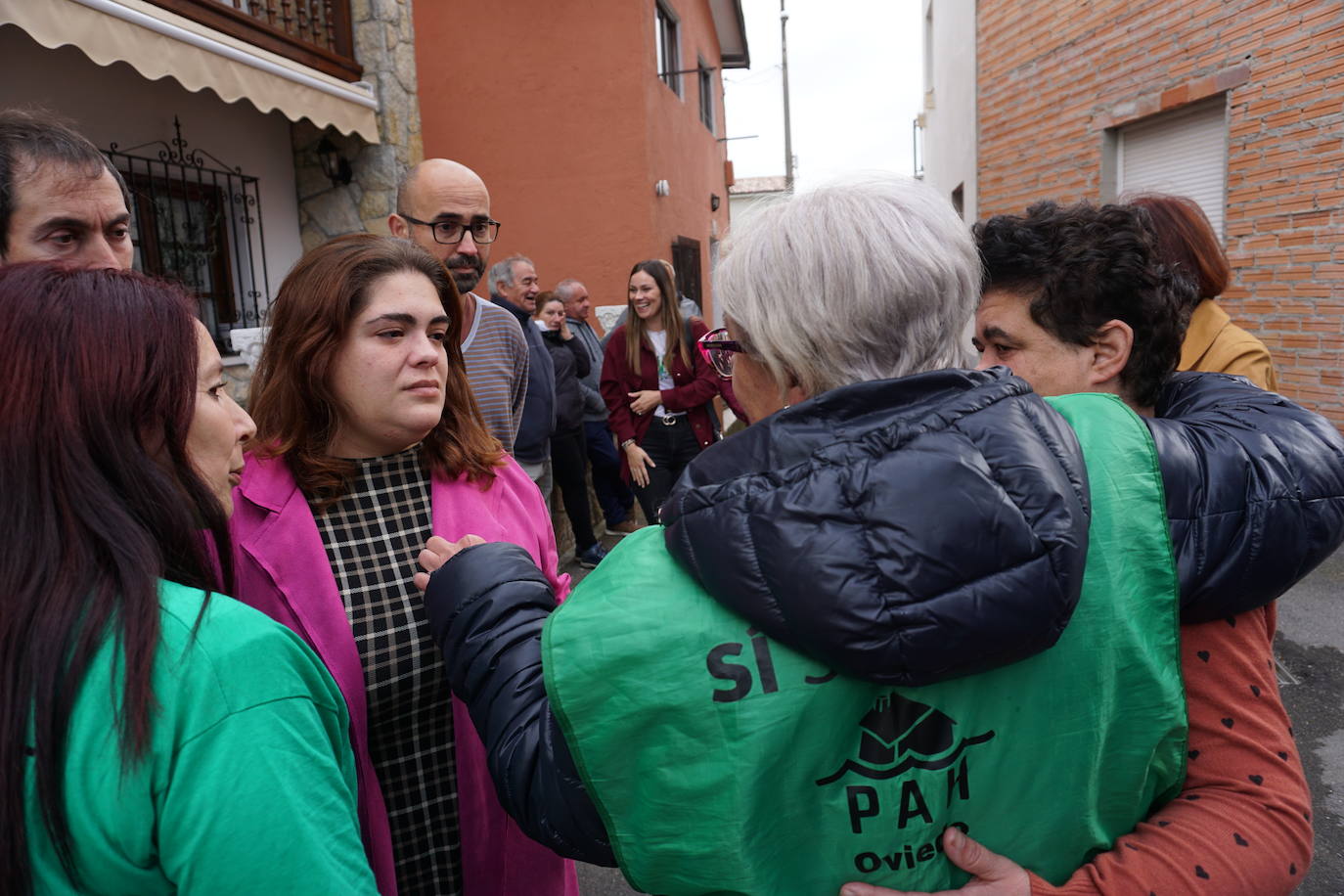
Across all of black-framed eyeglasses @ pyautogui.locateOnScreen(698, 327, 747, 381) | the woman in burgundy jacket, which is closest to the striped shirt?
black-framed eyeglasses @ pyautogui.locateOnScreen(698, 327, 747, 381)

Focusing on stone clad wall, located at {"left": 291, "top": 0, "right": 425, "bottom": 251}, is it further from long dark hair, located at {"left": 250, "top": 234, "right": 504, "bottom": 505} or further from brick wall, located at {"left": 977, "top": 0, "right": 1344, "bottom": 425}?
brick wall, located at {"left": 977, "top": 0, "right": 1344, "bottom": 425}

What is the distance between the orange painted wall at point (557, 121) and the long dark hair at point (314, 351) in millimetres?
7735

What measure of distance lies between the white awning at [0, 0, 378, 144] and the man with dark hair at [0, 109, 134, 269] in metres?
2.41

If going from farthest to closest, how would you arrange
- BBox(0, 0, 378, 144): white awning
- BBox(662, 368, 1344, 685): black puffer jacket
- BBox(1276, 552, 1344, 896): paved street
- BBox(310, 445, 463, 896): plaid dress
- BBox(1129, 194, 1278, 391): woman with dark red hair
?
BBox(0, 0, 378, 144): white awning, BBox(1276, 552, 1344, 896): paved street, BBox(1129, 194, 1278, 391): woman with dark red hair, BBox(310, 445, 463, 896): plaid dress, BBox(662, 368, 1344, 685): black puffer jacket

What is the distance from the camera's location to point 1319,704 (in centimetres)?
380

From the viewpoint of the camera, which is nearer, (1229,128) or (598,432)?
(598,432)

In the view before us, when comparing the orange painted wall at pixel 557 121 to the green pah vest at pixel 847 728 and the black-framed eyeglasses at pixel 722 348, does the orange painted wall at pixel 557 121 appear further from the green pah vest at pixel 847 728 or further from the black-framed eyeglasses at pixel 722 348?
the green pah vest at pixel 847 728

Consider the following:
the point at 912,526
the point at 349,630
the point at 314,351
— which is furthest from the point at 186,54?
the point at 912,526

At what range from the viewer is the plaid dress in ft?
5.35

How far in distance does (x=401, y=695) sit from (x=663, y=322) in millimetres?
4196

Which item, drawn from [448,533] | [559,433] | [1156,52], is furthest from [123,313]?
[1156,52]

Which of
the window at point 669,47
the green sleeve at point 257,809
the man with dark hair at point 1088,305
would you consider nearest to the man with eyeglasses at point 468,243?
the man with dark hair at point 1088,305

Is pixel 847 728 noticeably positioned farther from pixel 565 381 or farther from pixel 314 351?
pixel 565 381

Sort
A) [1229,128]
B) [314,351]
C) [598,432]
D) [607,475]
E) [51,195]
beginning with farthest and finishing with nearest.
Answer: [1229,128]
[607,475]
[598,432]
[51,195]
[314,351]
